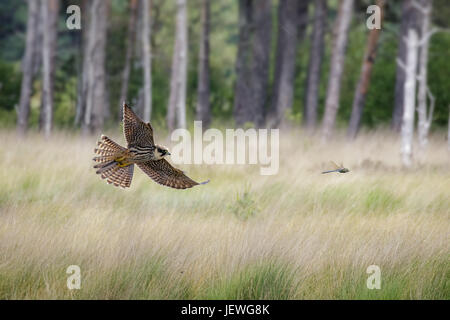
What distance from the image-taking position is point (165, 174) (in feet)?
20.0

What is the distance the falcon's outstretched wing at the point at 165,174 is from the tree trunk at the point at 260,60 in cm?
1494

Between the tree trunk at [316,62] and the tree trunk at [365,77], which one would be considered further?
the tree trunk at [316,62]

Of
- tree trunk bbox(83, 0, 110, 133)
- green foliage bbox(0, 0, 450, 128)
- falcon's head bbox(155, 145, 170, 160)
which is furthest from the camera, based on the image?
green foliage bbox(0, 0, 450, 128)

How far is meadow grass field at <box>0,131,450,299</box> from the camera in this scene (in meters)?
5.95

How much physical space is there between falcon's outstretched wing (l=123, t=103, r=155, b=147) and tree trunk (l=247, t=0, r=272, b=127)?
49.8 ft

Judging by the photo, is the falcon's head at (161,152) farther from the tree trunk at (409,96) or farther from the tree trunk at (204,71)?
the tree trunk at (204,71)

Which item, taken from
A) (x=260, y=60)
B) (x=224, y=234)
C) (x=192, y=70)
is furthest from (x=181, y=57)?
(x=224, y=234)

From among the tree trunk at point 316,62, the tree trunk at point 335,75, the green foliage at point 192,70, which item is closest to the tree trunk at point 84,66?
the green foliage at point 192,70

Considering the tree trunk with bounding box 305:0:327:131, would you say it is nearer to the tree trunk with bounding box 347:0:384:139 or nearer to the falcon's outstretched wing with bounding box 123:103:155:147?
the tree trunk with bounding box 347:0:384:139

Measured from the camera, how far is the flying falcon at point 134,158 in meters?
5.79

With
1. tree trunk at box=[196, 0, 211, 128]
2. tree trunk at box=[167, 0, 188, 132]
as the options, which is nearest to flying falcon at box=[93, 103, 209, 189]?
tree trunk at box=[167, 0, 188, 132]

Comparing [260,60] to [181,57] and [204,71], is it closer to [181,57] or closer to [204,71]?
[204,71]
